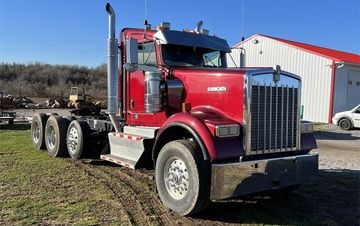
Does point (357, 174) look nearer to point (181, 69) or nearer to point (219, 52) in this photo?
point (219, 52)

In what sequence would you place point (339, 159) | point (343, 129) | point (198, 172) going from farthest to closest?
1. point (343, 129)
2. point (339, 159)
3. point (198, 172)

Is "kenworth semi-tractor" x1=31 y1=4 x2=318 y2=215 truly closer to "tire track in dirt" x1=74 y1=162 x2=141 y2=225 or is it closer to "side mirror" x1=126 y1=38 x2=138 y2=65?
"side mirror" x1=126 y1=38 x2=138 y2=65

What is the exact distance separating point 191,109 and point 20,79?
180 ft

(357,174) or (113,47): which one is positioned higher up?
(113,47)

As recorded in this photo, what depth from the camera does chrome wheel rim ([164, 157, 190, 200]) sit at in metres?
6.02

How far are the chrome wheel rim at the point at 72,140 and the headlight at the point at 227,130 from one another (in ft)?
16.3

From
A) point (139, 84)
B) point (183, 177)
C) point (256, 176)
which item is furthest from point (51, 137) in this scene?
point (256, 176)

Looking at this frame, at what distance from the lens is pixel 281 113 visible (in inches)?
251

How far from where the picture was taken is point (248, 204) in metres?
6.64

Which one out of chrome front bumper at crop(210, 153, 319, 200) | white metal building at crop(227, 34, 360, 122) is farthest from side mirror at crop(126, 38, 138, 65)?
white metal building at crop(227, 34, 360, 122)

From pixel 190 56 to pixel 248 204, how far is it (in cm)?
278

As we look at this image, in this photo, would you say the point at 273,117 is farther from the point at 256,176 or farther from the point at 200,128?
the point at 200,128

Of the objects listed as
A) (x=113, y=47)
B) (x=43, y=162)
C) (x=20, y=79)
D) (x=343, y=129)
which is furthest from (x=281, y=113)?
(x=20, y=79)

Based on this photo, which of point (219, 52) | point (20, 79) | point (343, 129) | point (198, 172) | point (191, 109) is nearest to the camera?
point (198, 172)
